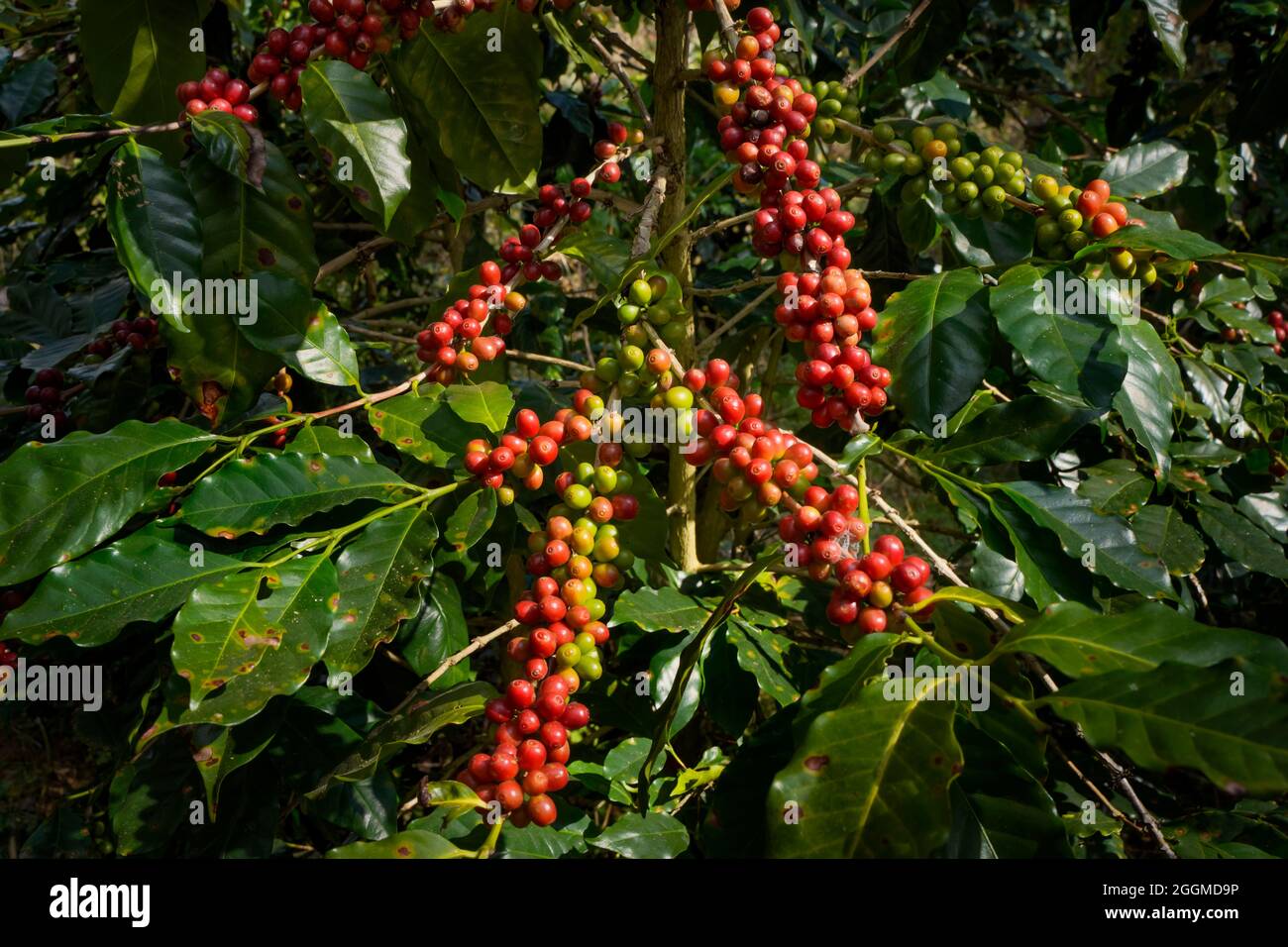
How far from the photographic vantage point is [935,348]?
3.26ft

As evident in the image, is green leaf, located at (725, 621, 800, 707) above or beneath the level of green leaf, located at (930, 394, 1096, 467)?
beneath

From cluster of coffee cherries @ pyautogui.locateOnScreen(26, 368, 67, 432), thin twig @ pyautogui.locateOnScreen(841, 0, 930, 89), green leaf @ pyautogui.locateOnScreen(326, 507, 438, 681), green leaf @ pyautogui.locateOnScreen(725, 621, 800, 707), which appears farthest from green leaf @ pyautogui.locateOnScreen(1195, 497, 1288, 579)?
cluster of coffee cherries @ pyautogui.locateOnScreen(26, 368, 67, 432)

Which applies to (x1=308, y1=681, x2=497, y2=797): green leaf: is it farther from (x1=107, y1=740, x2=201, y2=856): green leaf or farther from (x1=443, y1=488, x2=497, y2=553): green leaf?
(x1=107, y1=740, x2=201, y2=856): green leaf

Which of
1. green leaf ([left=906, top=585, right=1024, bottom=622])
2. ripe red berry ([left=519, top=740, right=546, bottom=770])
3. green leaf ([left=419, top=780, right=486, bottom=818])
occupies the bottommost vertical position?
green leaf ([left=419, top=780, right=486, bottom=818])

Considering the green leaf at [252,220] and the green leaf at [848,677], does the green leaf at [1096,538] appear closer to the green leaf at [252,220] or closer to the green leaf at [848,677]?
the green leaf at [848,677]

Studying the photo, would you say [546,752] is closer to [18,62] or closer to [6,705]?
[6,705]

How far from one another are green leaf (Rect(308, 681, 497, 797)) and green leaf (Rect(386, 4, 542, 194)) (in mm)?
687

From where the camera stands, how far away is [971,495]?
1.02 metres

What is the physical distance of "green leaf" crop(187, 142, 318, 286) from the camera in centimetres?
→ 106

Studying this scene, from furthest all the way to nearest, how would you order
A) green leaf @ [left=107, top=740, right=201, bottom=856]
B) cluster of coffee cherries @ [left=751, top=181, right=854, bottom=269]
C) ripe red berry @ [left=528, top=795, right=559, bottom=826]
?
green leaf @ [left=107, top=740, right=201, bottom=856]
cluster of coffee cherries @ [left=751, top=181, right=854, bottom=269]
ripe red berry @ [left=528, top=795, right=559, bottom=826]

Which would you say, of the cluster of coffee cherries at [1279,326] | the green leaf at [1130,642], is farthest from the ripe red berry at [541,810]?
the cluster of coffee cherries at [1279,326]

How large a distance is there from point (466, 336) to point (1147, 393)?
30.3 inches

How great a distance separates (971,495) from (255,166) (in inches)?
34.2

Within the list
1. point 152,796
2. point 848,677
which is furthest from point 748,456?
point 152,796
